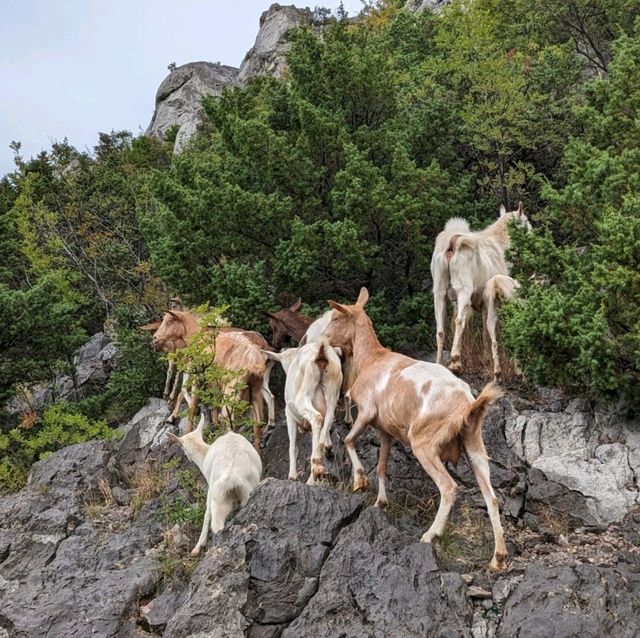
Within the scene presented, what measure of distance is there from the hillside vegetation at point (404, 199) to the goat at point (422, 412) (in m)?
1.73

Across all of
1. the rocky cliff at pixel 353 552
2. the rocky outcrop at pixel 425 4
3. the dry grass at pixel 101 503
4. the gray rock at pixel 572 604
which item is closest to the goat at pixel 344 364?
the rocky cliff at pixel 353 552

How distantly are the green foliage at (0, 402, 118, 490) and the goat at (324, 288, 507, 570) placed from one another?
7.30 metres

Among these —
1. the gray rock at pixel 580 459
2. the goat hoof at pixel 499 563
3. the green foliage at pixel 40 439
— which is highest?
the green foliage at pixel 40 439

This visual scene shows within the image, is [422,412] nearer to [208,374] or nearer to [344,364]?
[344,364]

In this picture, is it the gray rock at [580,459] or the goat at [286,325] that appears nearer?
the gray rock at [580,459]

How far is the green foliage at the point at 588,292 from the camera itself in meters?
8.04

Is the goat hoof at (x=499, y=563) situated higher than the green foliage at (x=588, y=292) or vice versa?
the green foliage at (x=588, y=292)

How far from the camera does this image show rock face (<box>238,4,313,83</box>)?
135ft

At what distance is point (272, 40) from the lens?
140ft

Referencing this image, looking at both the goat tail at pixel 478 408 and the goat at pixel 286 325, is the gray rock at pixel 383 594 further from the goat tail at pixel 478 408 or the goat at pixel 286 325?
the goat at pixel 286 325

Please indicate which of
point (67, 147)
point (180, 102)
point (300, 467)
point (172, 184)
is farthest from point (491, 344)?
point (180, 102)

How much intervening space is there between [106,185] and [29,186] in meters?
2.68

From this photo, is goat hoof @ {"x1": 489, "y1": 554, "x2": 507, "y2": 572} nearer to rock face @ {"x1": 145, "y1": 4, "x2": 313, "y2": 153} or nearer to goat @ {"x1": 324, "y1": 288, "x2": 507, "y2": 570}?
goat @ {"x1": 324, "y1": 288, "x2": 507, "y2": 570}

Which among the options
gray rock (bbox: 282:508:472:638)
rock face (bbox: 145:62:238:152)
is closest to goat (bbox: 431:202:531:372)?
gray rock (bbox: 282:508:472:638)
